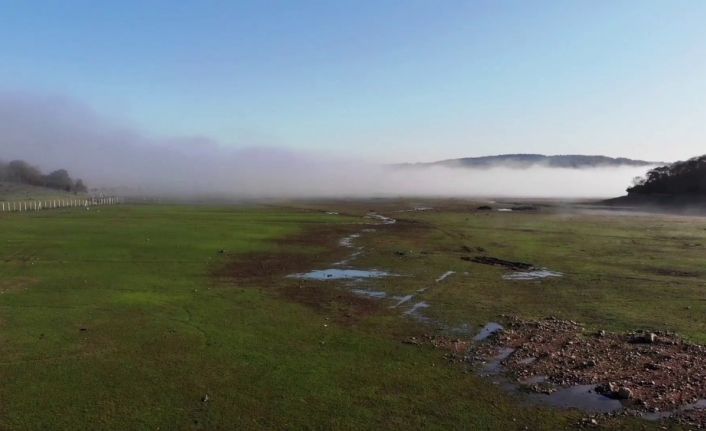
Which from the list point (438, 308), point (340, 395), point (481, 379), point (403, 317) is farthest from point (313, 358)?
point (438, 308)

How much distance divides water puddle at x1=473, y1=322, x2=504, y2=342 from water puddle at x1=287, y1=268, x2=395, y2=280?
10.2 m

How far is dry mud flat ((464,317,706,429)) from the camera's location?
38.7 ft

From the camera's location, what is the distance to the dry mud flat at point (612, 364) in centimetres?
1179

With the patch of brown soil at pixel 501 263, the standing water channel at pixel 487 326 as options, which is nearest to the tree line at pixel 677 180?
the patch of brown soil at pixel 501 263

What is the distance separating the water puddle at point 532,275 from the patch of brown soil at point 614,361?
10.0m

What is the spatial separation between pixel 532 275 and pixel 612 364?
14.8 metres

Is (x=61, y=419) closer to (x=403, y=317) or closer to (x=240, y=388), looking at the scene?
(x=240, y=388)

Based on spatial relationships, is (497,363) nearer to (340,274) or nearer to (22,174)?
(340,274)

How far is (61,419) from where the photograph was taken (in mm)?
10523

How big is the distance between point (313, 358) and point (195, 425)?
172 inches

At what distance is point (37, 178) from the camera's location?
154 metres

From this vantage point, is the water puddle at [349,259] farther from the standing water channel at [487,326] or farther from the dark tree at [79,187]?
the dark tree at [79,187]

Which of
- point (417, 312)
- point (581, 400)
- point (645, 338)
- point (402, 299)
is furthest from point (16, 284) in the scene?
point (645, 338)

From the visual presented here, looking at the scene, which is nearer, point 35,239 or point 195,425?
point 195,425
